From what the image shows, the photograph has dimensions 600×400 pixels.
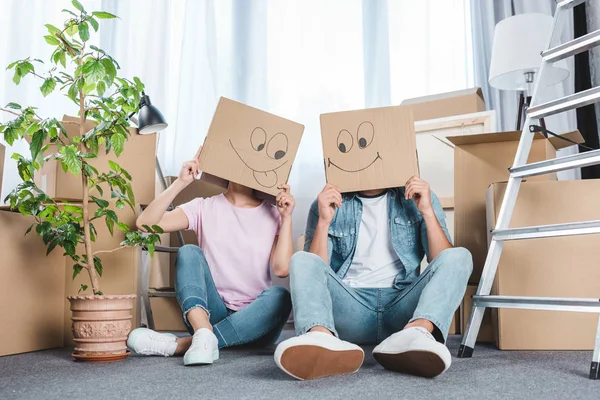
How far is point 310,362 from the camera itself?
105 cm

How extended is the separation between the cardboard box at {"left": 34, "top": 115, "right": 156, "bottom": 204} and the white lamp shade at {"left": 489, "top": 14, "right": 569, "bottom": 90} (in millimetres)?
1299

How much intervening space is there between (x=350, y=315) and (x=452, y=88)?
5.26 feet

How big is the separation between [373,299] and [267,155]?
1.54 feet

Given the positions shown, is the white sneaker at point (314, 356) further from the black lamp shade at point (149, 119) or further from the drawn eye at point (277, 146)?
the black lamp shade at point (149, 119)

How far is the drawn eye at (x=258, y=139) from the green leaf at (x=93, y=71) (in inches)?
16.4

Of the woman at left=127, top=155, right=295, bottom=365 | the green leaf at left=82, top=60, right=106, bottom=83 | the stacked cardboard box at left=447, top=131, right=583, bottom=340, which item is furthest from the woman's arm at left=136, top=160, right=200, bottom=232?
the stacked cardboard box at left=447, top=131, right=583, bottom=340

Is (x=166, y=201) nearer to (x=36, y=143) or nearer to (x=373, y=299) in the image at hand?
(x=36, y=143)

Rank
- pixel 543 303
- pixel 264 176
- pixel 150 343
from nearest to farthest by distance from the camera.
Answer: pixel 543 303, pixel 150 343, pixel 264 176

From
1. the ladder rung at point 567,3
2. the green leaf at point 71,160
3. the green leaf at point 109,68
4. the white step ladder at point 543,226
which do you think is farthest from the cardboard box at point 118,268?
the ladder rung at point 567,3

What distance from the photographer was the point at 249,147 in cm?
155

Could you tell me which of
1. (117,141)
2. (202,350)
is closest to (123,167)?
(117,141)

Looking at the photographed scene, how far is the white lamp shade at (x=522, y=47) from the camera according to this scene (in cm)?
213

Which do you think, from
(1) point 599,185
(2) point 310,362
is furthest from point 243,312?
(1) point 599,185

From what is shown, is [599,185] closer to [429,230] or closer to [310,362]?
[429,230]
